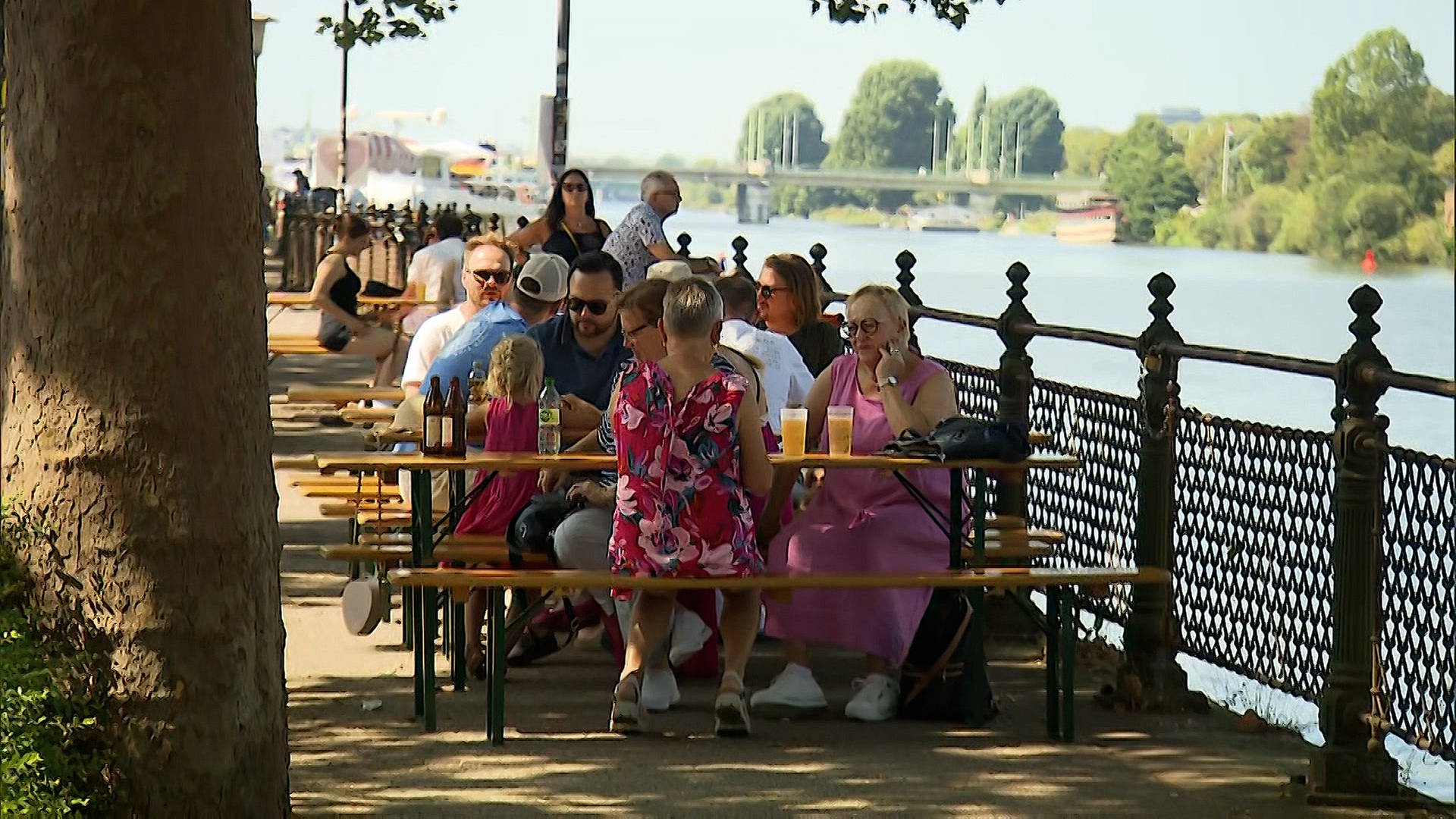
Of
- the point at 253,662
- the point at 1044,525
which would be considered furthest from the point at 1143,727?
the point at 253,662

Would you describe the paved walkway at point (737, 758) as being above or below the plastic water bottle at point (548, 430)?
below

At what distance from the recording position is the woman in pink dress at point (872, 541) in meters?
7.84

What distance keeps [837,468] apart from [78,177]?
343cm

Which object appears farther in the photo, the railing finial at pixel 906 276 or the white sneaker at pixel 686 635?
the railing finial at pixel 906 276

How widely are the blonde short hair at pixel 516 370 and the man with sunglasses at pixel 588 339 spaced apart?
1.51 ft

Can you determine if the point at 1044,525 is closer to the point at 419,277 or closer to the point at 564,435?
the point at 564,435

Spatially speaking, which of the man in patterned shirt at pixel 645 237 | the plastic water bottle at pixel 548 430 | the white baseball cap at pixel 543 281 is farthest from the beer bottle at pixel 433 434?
the man in patterned shirt at pixel 645 237

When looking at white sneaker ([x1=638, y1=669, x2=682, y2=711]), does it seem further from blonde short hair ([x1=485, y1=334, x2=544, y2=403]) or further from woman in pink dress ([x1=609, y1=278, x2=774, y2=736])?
blonde short hair ([x1=485, y1=334, x2=544, y2=403])

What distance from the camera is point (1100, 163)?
122m

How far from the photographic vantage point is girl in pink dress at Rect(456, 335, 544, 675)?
8062 mm

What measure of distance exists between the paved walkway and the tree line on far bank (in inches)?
3156

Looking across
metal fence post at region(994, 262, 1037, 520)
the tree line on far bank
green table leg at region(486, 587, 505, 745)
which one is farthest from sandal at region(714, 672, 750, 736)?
the tree line on far bank

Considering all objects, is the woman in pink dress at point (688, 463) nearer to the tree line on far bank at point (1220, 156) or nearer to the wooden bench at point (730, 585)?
the wooden bench at point (730, 585)

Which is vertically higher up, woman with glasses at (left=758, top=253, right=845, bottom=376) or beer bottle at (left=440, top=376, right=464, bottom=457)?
woman with glasses at (left=758, top=253, right=845, bottom=376)
